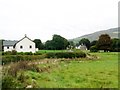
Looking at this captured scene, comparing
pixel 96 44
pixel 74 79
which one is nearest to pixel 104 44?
pixel 96 44

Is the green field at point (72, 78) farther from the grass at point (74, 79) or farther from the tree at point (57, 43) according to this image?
the tree at point (57, 43)

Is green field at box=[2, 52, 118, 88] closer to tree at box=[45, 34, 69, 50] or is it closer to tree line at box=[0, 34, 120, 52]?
tree line at box=[0, 34, 120, 52]

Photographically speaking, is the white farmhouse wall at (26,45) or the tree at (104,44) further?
the tree at (104,44)

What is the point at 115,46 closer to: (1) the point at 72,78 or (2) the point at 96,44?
(2) the point at 96,44

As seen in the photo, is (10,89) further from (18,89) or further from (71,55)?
(71,55)

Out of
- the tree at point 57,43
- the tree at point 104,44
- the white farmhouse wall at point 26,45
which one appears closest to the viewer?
the white farmhouse wall at point 26,45

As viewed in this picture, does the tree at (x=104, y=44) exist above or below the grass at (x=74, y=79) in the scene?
above

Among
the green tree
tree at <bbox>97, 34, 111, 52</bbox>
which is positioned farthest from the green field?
tree at <bbox>97, 34, 111, 52</bbox>

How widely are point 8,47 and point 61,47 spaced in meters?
15.8

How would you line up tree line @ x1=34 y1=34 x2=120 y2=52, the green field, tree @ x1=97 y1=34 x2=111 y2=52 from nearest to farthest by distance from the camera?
the green field < tree line @ x1=34 y1=34 x2=120 y2=52 < tree @ x1=97 y1=34 x2=111 y2=52

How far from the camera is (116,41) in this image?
69.4 metres

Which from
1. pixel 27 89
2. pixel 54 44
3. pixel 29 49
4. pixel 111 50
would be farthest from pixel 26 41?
pixel 27 89

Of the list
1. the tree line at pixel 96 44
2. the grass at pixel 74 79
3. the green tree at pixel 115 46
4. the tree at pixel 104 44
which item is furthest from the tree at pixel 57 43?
the grass at pixel 74 79

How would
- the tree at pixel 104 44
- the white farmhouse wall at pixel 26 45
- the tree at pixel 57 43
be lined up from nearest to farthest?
the white farmhouse wall at pixel 26 45
the tree at pixel 104 44
the tree at pixel 57 43
